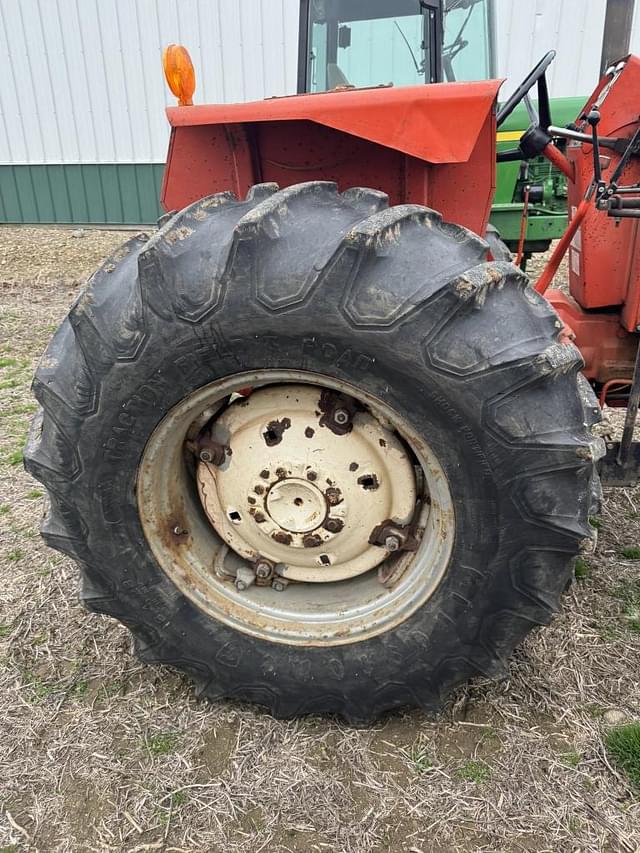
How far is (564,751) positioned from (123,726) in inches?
45.8

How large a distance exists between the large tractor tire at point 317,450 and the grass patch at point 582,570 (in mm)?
862

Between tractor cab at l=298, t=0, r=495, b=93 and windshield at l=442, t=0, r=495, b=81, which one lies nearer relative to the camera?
tractor cab at l=298, t=0, r=495, b=93

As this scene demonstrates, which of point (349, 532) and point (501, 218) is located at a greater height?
point (501, 218)

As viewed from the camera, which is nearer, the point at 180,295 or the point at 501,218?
the point at 180,295

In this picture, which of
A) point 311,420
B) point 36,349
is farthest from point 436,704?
point 36,349

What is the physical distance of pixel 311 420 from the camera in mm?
1679

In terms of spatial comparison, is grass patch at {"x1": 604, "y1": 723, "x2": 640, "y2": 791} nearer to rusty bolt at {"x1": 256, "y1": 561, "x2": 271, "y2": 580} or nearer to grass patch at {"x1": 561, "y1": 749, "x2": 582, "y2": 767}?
grass patch at {"x1": 561, "y1": 749, "x2": 582, "y2": 767}

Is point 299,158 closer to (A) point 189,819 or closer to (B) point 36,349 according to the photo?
(A) point 189,819

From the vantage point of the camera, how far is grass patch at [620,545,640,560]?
97.7 inches

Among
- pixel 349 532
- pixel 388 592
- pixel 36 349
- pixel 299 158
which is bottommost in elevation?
pixel 36 349

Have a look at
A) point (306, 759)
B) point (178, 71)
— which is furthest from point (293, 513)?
point (178, 71)

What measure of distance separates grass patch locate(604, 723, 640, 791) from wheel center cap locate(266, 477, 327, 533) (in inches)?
36.8

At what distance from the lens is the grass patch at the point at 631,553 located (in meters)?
2.48

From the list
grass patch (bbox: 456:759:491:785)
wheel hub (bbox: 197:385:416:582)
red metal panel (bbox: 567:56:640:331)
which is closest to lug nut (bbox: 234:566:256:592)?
wheel hub (bbox: 197:385:416:582)
